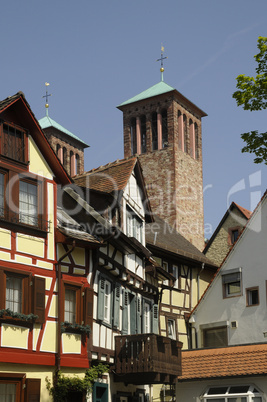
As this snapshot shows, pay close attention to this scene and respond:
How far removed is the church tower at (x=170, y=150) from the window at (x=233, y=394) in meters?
39.2

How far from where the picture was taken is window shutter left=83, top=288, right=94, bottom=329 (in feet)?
66.6

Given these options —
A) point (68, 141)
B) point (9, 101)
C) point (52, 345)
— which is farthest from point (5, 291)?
point (68, 141)

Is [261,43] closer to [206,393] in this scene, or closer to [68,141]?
[206,393]

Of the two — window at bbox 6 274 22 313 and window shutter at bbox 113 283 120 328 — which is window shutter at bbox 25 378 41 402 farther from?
window shutter at bbox 113 283 120 328

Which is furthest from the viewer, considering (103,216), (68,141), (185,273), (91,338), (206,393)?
(68,141)

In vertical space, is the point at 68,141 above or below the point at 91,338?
above

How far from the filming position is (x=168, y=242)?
3428 cm

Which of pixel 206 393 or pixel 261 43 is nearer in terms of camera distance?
pixel 261 43

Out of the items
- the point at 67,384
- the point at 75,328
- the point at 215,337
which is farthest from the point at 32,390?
the point at 215,337

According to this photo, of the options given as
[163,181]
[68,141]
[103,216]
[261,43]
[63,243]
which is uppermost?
[68,141]

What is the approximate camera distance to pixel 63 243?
65.5 ft

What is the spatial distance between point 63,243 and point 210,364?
919 cm

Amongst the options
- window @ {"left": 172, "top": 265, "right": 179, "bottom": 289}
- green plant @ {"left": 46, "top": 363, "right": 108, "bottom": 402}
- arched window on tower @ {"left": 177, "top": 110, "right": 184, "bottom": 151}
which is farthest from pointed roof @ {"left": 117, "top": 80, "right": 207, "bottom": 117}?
green plant @ {"left": 46, "top": 363, "right": 108, "bottom": 402}

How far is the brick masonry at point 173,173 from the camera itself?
2653 inches
